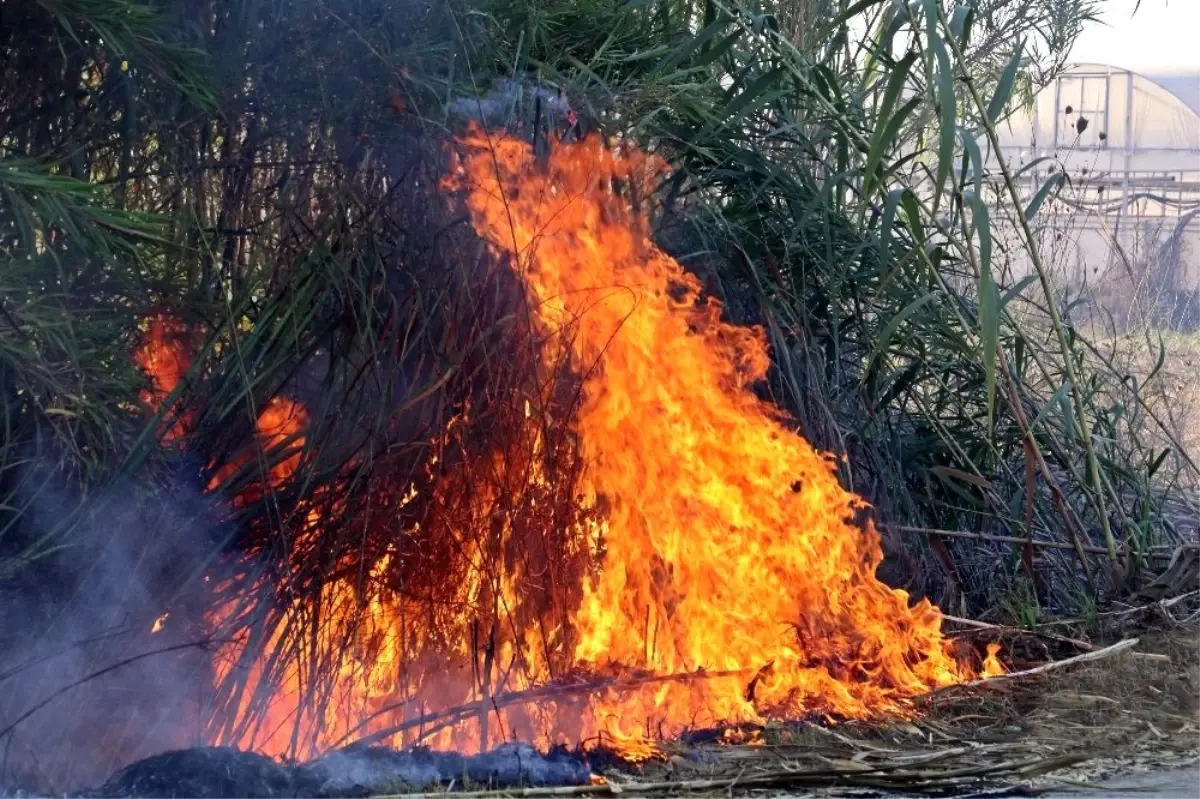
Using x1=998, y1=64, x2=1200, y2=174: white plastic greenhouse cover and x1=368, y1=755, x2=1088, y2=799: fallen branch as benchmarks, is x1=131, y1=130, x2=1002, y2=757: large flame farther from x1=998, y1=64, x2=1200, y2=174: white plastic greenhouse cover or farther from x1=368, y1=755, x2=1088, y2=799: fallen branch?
x1=998, y1=64, x2=1200, y2=174: white plastic greenhouse cover

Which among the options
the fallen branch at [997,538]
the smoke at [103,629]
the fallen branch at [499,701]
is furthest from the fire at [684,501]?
the smoke at [103,629]

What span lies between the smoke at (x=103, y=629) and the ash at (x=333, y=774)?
0.29m

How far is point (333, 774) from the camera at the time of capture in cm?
327

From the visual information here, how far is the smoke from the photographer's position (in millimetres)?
3385

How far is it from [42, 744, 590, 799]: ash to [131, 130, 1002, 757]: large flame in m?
0.17

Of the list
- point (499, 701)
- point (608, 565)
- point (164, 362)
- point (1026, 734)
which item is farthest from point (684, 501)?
point (164, 362)

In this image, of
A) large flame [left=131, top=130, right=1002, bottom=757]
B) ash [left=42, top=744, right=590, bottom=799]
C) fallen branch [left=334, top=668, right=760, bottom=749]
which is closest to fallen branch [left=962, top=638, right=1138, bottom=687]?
large flame [left=131, top=130, right=1002, bottom=757]

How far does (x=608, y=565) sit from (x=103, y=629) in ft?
5.10

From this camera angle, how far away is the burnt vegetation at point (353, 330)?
332 centimetres

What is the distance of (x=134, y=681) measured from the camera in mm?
3598

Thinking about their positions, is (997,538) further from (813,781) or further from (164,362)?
(164,362)

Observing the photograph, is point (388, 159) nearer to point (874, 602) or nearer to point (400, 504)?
point (400, 504)

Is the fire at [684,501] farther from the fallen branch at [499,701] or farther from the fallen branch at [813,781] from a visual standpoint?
the fallen branch at [813,781]

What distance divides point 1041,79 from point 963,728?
4545mm
